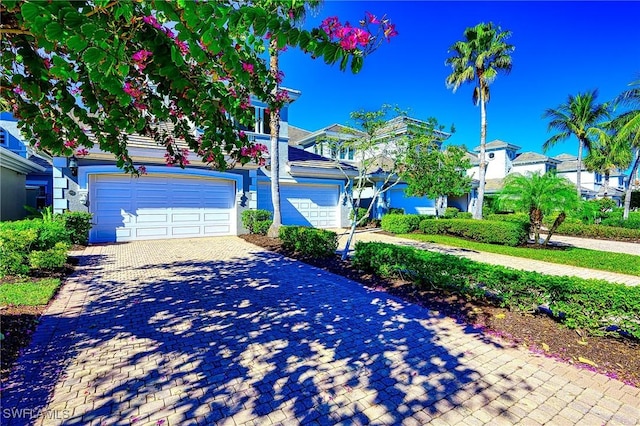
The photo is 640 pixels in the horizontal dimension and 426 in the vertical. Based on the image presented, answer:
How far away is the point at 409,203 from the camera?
21.6 m

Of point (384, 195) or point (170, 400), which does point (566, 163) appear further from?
point (170, 400)

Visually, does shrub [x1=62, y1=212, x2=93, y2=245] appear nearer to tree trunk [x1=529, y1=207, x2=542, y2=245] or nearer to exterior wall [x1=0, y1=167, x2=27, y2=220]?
exterior wall [x1=0, y1=167, x2=27, y2=220]

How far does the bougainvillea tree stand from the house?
8943 millimetres

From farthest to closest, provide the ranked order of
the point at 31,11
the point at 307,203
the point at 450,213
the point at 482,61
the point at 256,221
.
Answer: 1. the point at 450,213
2. the point at 482,61
3. the point at 307,203
4. the point at 256,221
5. the point at 31,11

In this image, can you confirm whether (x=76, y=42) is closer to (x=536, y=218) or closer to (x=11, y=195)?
(x=536, y=218)

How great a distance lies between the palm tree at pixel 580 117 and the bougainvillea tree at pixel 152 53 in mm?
29941

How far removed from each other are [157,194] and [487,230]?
541 inches

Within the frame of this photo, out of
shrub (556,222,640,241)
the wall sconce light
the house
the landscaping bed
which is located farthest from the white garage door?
the wall sconce light

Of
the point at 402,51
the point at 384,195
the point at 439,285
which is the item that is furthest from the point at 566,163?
the point at 439,285

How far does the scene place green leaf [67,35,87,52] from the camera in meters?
1.49

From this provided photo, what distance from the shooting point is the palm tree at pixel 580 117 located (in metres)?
25.0

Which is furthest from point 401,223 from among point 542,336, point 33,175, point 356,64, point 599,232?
point 33,175

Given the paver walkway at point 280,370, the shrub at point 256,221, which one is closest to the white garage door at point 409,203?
the shrub at point 256,221

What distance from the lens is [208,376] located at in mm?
3295
